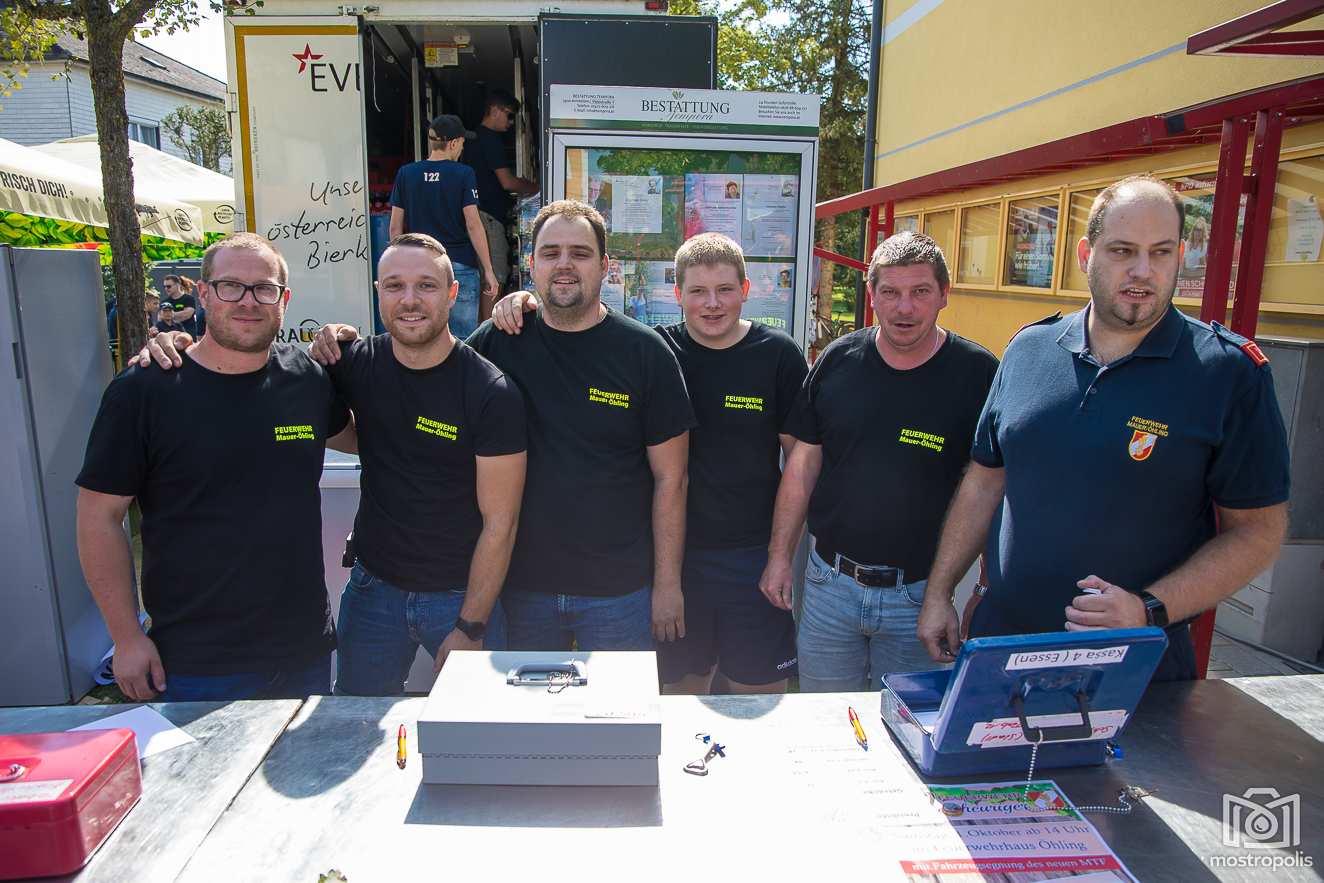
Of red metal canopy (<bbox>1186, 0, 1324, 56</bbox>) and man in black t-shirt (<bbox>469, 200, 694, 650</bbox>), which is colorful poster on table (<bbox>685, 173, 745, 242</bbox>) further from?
red metal canopy (<bbox>1186, 0, 1324, 56</bbox>)

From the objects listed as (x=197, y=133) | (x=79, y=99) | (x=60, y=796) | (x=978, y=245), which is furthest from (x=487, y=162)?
(x=197, y=133)

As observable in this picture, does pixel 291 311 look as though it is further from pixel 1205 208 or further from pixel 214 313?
pixel 1205 208

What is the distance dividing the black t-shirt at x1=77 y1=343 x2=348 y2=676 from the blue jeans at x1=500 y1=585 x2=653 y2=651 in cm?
69

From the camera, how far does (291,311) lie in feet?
16.7

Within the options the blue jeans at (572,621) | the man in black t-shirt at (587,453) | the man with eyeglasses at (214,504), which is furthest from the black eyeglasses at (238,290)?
the blue jeans at (572,621)

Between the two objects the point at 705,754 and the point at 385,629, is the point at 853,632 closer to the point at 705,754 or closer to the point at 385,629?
the point at 705,754

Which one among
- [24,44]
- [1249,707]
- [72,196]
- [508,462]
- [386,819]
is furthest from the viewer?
[72,196]

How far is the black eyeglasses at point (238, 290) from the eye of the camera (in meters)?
2.29

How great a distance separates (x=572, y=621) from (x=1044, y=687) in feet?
5.15

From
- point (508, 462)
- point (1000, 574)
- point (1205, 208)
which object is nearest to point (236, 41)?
point (508, 462)

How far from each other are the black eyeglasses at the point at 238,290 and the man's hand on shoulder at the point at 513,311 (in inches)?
27.2

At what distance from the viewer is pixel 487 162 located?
6.24 m

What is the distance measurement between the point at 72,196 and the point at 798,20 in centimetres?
1546

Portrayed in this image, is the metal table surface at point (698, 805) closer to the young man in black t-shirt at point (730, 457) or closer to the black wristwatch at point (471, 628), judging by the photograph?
the black wristwatch at point (471, 628)
